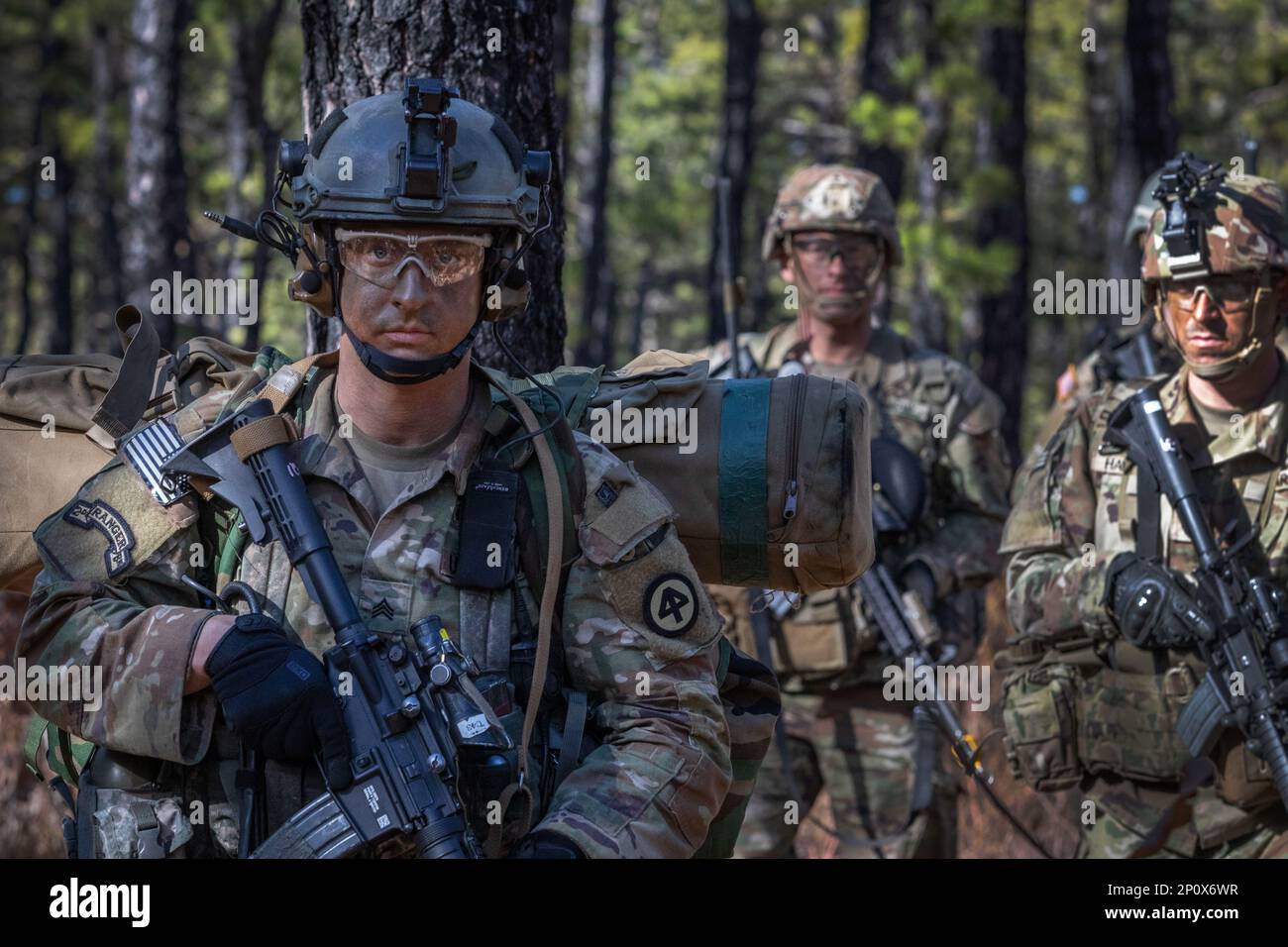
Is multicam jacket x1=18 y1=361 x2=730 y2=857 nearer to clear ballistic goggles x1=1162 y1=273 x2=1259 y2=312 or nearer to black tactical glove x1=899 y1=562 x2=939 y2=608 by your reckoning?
clear ballistic goggles x1=1162 y1=273 x2=1259 y2=312

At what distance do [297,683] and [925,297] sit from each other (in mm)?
14090

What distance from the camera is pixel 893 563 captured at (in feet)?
24.8

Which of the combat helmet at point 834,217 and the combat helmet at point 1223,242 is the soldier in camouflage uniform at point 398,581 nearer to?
the combat helmet at point 1223,242

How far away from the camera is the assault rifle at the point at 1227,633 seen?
5.53m

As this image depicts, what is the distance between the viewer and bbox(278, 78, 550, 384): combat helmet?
3650 millimetres

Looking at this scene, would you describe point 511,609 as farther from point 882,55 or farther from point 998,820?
point 882,55

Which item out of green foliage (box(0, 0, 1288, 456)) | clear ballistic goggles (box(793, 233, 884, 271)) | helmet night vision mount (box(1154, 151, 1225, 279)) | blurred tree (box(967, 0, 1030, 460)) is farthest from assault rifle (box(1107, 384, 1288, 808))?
blurred tree (box(967, 0, 1030, 460))

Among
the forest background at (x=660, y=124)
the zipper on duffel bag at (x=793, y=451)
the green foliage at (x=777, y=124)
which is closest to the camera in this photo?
the zipper on duffel bag at (x=793, y=451)

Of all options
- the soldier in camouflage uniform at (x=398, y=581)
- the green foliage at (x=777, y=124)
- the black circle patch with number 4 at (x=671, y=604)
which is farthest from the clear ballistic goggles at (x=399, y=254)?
the green foliage at (x=777, y=124)

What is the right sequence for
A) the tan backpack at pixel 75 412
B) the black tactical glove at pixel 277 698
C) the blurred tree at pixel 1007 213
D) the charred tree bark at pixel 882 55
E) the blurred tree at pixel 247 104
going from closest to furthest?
the black tactical glove at pixel 277 698, the tan backpack at pixel 75 412, the blurred tree at pixel 247 104, the blurred tree at pixel 1007 213, the charred tree bark at pixel 882 55

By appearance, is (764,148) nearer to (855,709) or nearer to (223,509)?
(855,709)

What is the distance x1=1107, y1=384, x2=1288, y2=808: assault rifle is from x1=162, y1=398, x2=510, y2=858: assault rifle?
297 centimetres

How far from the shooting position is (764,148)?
2534 centimetres
